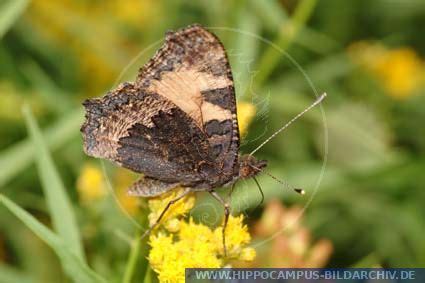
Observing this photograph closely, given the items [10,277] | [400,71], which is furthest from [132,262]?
[400,71]

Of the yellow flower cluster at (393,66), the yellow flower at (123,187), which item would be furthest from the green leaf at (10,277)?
the yellow flower cluster at (393,66)

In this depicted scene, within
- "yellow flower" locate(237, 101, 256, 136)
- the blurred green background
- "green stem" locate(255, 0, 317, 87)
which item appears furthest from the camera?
"green stem" locate(255, 0, 317, 87)

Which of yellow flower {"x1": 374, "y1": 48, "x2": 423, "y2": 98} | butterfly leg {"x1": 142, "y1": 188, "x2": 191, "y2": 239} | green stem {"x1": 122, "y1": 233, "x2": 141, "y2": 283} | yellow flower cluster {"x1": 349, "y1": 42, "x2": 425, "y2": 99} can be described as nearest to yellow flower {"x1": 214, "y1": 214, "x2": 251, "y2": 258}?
butterfly leg {"x1": 142, "y1": 188, "x2": 191, "y2": 239}

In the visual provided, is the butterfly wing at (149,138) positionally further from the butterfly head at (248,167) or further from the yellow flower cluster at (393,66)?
the yellow flower cluster at (393,66)

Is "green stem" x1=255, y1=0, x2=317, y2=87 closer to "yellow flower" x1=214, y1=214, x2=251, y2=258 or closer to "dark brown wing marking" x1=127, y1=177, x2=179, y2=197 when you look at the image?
"dark brown wing marking" x1=127, y1=177, x2=179, y2=197

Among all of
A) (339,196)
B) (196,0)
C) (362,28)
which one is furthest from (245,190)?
(362,28)

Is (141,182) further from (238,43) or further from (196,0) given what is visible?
(196,0)

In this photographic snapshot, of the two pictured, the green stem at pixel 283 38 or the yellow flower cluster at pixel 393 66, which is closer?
the green stem at pixel 283 38

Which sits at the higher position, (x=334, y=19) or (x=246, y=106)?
(x=334, y=19)
